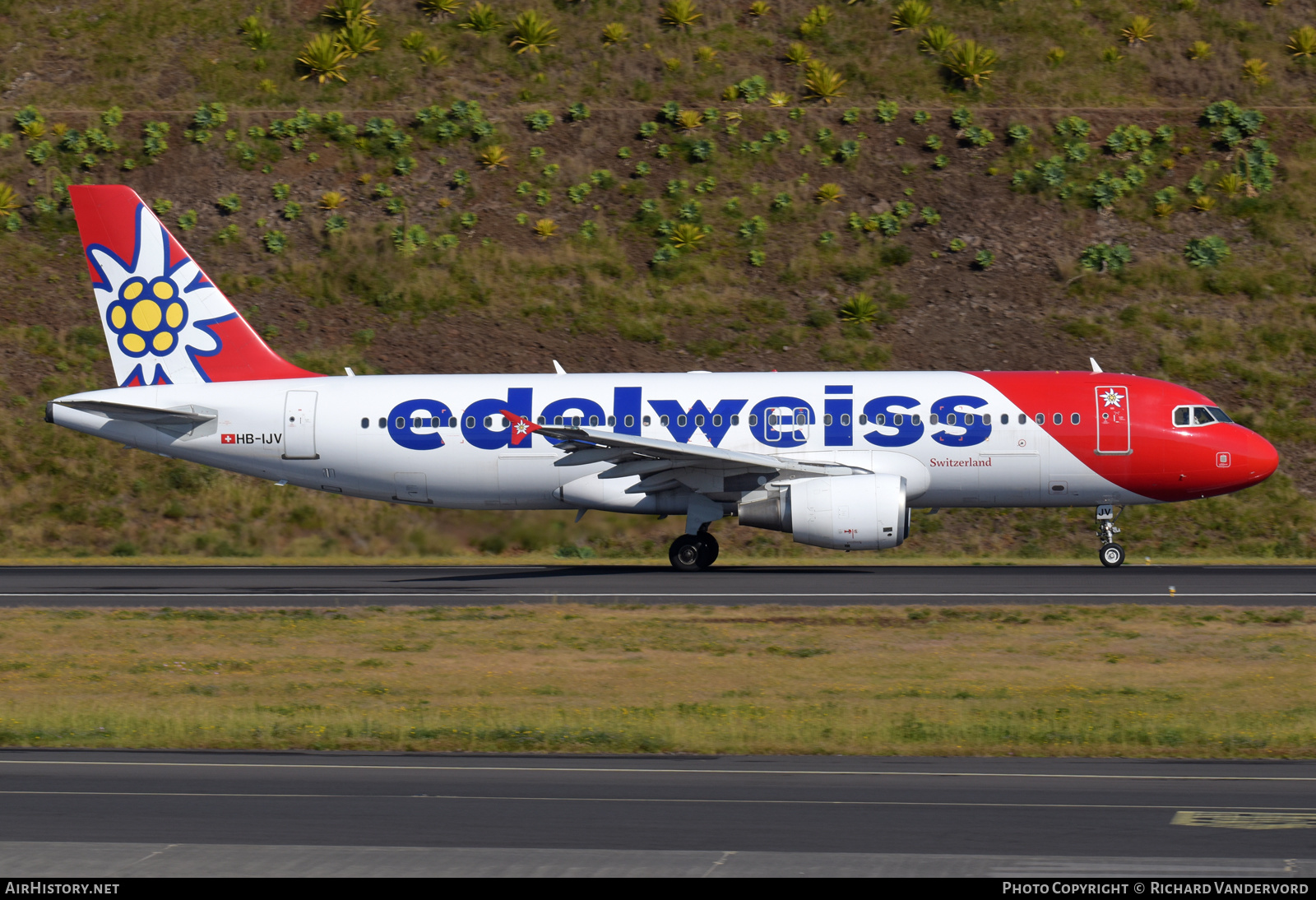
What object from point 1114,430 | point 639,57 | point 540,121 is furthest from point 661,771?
point 639,57

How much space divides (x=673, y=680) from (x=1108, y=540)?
52.5ft

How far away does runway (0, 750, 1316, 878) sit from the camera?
8805mm

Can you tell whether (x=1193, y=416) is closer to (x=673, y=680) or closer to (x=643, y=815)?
(x=673, y=680)

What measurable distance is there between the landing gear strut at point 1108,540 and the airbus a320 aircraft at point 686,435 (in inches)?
1.5

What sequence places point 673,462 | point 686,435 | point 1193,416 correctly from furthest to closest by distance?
point 686,435
point 1193,416
point 673,462

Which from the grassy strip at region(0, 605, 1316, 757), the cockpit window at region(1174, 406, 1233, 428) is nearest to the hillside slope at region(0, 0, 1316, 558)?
the cockpit window at region(1174, 406, 1233, 428)

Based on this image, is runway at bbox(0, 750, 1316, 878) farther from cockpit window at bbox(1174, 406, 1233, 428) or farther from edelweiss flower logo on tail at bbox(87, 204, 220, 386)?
edelweiss flower logo on tail at bbox(87, 204, 220, 386)

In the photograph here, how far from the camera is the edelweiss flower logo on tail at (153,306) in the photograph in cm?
3238

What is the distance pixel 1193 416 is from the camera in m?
29.3

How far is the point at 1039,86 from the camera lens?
57156 millimetres

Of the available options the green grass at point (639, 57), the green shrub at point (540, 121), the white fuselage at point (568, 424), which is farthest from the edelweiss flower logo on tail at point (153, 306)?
the green grass at point (639, 57)

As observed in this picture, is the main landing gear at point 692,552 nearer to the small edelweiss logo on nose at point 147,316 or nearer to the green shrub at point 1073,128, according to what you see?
the small edelweiss logo on nose at point 147,316

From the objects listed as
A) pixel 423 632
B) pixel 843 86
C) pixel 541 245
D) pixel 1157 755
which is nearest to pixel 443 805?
pixel 1157 755

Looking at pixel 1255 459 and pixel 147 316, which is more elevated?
pixel 147 316
